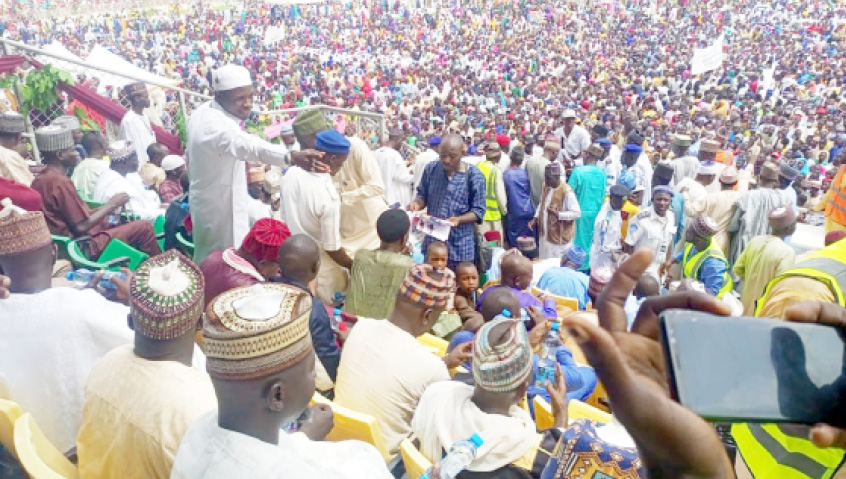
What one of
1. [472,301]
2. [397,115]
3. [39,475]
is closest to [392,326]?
[39,475]

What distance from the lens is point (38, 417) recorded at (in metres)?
2.69

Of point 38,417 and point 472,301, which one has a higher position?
point 38,417

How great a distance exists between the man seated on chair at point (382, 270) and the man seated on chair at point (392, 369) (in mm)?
1020

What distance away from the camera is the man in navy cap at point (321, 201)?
166 inches

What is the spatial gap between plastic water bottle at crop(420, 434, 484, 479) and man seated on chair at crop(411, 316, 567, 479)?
0.06 m

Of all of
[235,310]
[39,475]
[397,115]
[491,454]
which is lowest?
[397,115]

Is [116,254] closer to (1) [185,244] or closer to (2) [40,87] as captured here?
(1) [185,244]

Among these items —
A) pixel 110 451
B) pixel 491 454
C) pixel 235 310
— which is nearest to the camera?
pixel 235 310

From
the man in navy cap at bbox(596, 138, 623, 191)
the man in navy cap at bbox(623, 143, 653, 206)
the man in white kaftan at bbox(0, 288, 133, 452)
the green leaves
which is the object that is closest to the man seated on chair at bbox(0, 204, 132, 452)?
the man in white kaftan at bbox(0, 288, 133, 452)

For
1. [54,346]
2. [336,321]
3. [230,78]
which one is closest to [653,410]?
[54,346]

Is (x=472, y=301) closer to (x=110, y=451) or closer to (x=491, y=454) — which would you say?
(x=491, y=454)

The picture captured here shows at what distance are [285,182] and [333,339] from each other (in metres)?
1.39

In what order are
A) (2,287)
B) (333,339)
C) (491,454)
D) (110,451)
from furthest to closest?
(333,339), (2,287), (491,454), (110,451)

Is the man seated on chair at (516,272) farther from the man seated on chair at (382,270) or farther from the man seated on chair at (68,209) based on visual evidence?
the man seated on chair at (68,209)
